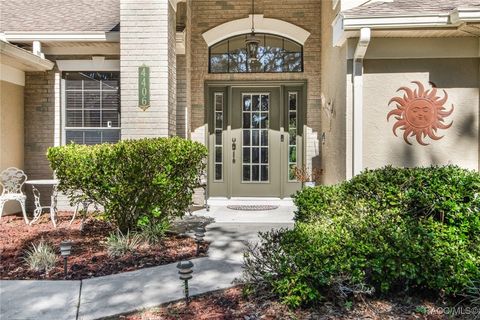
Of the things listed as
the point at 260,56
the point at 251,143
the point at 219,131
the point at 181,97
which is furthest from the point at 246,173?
the point at 260,56

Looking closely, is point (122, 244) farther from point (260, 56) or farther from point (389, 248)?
point (260, 56)

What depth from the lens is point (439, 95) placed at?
539 centimetres

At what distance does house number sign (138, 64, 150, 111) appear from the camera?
21.2 ft

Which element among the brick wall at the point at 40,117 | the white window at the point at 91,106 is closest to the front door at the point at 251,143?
the white window at the point at 91,106

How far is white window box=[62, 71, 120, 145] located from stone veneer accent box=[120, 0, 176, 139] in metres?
1.20

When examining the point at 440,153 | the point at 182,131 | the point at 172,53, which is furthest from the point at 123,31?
the point at 440,153

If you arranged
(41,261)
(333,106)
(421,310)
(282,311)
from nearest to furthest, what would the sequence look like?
(282,311) < (421,310) < (41,261) < (333,106)

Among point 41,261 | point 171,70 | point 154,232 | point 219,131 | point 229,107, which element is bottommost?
point 41,261

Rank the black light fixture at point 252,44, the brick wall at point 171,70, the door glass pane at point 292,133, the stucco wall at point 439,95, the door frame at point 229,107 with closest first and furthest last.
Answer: the stucco wall at point 439,95, the brick wall at point 171,70, the black light fixture at point 252,44, the door frame at point 229,107, the door glass pane at point 292,133

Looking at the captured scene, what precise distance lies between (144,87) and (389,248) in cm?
468

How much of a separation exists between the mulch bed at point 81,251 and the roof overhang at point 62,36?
3.20 m

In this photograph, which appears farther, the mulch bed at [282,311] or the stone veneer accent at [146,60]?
the stone veneer accent at [146,60]

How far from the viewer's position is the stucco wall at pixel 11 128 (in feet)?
22.8

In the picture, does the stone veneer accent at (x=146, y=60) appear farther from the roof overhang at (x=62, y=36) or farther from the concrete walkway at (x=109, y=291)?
the concrete walkway at (x=109, y=291)
